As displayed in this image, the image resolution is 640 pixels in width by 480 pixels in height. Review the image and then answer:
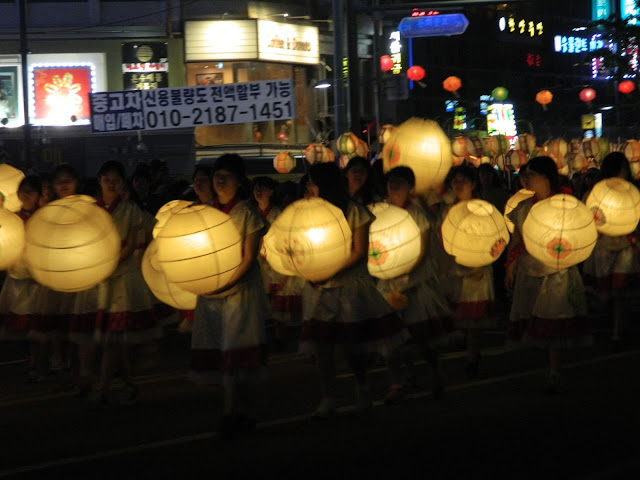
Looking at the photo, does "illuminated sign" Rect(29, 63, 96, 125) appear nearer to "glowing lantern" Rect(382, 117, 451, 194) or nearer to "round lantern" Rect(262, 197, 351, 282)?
"glowing lantern" Rect(382, 117, 451, 194)

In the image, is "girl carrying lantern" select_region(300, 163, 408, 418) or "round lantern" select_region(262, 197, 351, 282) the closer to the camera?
"round lantern" select_region(262, 197, 351, 282)

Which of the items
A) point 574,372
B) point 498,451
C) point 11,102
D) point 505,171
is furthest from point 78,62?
point 498,451

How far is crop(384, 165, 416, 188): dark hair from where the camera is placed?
348 inches

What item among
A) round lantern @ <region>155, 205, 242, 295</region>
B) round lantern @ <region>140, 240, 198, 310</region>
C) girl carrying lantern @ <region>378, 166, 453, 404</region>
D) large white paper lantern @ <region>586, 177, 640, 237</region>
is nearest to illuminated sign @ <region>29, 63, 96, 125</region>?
large white paper lantern @ <region>586, 177, 640, 237</region>

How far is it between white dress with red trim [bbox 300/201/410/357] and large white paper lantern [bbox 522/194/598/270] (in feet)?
5.16

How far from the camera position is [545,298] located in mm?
8945

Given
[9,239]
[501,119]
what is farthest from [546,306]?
[501,119]

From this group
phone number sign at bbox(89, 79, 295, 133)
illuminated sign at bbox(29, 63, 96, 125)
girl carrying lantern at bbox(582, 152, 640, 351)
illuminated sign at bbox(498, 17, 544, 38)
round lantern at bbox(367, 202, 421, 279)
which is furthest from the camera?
illuminated sign at bbox(498, 17, 544, 38)

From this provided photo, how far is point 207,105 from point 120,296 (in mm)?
13492

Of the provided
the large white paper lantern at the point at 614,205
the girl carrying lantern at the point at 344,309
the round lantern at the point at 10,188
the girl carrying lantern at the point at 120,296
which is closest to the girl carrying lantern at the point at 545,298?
the girl carrying lantern at the point at 344,309

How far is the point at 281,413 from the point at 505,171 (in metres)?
14.6

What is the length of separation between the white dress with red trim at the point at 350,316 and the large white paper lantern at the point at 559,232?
157cm

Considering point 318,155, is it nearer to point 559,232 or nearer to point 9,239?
point 9,239

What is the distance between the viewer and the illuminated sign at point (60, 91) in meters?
30.1
